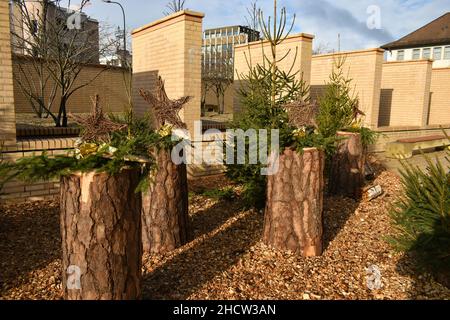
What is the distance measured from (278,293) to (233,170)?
244 cm

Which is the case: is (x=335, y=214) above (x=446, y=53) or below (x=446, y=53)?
below

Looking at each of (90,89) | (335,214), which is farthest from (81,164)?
(90,89)

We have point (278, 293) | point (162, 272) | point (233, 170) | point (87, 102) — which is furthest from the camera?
point (87, 102)

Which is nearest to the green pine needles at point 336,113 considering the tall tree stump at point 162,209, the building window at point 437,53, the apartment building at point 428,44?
the tall tree stump at point 162,209

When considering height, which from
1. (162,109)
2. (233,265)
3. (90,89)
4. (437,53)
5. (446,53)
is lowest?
(233,265)

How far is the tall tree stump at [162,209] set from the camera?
3.88 metres

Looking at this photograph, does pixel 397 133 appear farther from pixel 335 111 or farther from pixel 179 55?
pixel 179 55

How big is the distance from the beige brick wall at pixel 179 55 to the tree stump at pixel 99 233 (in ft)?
15.4

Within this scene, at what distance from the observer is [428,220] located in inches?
131

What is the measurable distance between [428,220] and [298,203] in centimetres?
126

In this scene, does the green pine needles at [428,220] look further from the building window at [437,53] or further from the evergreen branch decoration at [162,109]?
the building window at [437,53]
